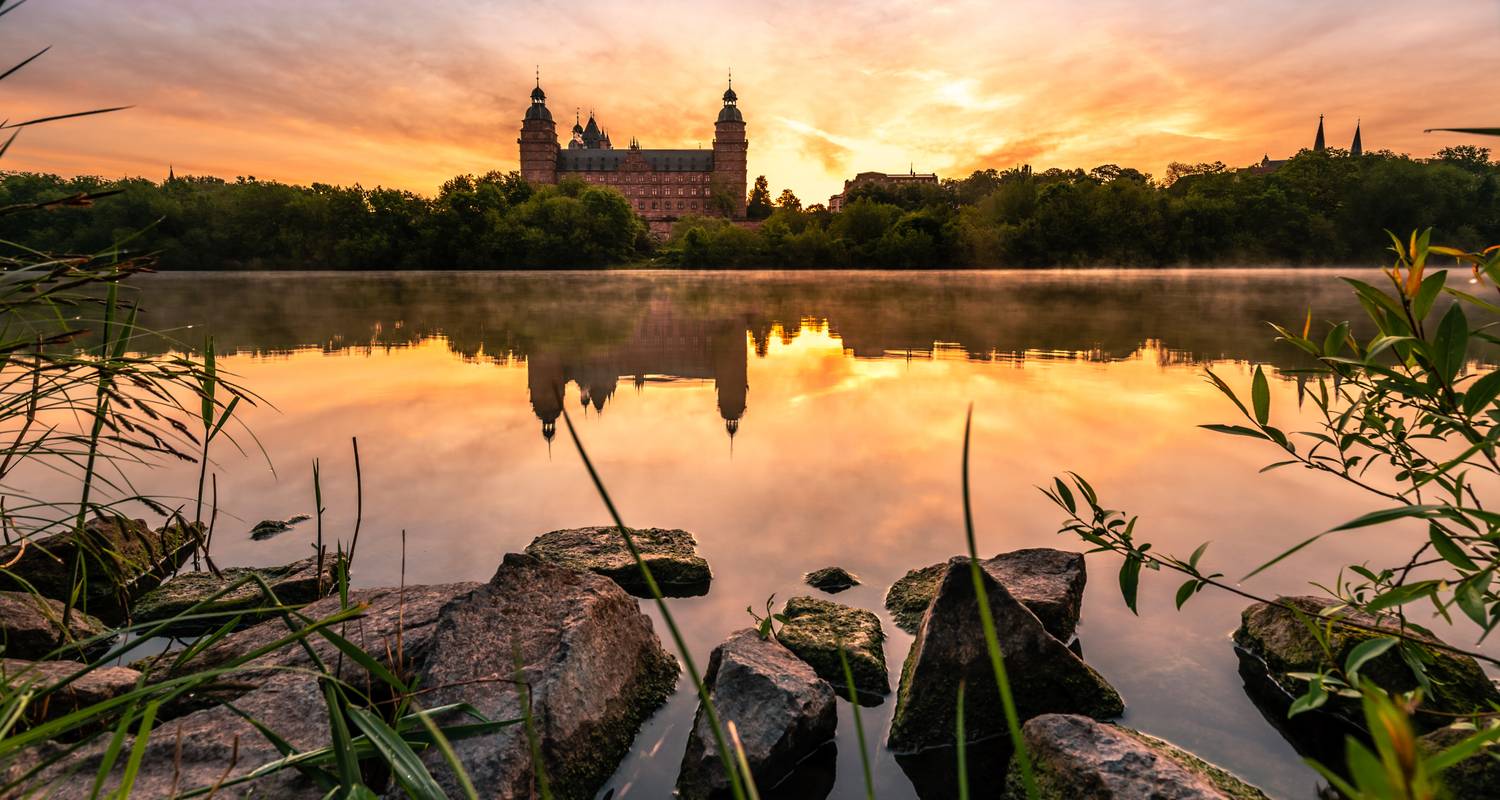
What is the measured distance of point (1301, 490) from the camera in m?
5.50

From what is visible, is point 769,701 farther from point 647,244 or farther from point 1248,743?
point 647,244

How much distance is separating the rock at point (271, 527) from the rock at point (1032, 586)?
3.75 m

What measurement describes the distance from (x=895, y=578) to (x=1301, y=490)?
3.34 meters

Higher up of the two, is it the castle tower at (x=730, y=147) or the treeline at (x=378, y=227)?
the castle tower at (x=730, y=147)

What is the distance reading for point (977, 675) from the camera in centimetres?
304

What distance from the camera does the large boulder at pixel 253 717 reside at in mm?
2109

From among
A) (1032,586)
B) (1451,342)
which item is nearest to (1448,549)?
(1451,342)

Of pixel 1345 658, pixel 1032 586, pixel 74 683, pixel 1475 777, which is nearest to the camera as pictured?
pixel 1475 777

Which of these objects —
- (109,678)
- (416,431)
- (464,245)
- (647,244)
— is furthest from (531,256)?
(109,678)

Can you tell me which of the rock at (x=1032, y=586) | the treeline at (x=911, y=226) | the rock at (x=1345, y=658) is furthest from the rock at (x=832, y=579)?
the treeline at (x=911, y=226)

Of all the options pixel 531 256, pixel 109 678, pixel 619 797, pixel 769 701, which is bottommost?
pixel 619 797

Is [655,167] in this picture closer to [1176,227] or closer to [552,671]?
[1176,227]

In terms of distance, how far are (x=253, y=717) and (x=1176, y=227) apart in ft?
279

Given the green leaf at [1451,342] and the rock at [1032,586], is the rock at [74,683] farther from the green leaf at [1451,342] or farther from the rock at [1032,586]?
the green leaf at [1451,342]
